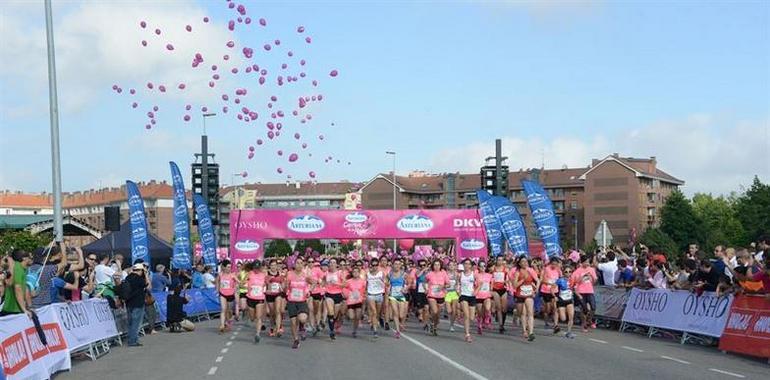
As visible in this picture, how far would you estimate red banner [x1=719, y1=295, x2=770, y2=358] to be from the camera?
17266 mm

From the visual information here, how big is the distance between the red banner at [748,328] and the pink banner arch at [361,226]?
74.9 feet

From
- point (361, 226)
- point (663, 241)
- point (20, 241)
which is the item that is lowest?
point (663, 241)

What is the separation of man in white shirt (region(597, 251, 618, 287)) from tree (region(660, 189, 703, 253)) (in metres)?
94.4

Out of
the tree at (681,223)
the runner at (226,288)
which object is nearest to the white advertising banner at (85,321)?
the runner at (226,288)

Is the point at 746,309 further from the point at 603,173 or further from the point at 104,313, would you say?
the point at 603,173

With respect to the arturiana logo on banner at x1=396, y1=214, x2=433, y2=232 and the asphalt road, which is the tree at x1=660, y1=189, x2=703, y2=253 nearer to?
the arturiana logo on banner at x1=396, y1=214, x2=433, y2=232

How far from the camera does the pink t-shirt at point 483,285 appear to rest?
24.4m

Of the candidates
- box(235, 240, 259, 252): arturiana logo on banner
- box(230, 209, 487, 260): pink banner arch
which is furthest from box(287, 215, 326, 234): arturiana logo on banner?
box(235, 240, 259, 252): arturiana logo on banner

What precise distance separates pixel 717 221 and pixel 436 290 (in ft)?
414

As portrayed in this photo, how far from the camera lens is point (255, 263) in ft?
77.4

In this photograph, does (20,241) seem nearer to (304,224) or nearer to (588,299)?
(304,224)

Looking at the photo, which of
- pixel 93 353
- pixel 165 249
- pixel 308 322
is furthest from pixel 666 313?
pixel 165 249

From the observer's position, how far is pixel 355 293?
949 inches

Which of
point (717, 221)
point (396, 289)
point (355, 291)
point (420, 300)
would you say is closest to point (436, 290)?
point (396, 289)
